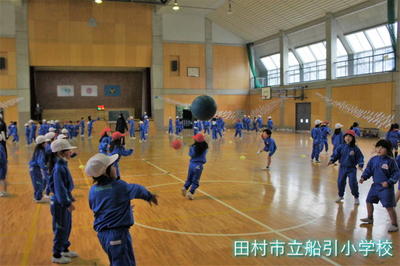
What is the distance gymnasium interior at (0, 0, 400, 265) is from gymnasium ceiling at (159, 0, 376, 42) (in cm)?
16

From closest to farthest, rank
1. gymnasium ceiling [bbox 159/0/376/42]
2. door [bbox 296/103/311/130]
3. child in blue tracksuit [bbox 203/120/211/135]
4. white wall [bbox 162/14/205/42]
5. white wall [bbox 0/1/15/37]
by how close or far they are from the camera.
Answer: gymnasium ceiling [bbox 159/0/376/42] → child in blue tracksuit [bbox 203/120/211/135] → white wall [bbox 0/1/15/37] → door [bbox 296/103/311/130] → white wall [bbox 162/14/205/42]

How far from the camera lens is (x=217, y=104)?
14539 millimetres

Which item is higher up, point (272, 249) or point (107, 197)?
point (107, 197)

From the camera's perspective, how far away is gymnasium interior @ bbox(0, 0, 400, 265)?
566 cm

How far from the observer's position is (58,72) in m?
36.0

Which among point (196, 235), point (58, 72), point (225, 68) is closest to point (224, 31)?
point (225, 68)

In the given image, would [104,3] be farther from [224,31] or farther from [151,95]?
[224,31]

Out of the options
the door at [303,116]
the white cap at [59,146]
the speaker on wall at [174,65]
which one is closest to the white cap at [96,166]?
the white cap at [59,146]

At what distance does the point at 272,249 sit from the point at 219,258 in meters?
0.84

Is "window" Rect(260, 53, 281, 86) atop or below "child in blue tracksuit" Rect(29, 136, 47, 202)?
atop

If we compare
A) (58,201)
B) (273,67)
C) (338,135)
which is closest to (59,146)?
(58,201)

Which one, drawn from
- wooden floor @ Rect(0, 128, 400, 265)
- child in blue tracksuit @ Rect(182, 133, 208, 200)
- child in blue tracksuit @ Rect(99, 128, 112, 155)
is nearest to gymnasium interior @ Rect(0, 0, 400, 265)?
wooden floor @ Rect(0, 128, 400, 265)

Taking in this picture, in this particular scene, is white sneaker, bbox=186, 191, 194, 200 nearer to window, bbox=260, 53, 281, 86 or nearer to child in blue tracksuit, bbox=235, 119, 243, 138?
child in blue tracksuit, bbox=235, 119, 243, 138

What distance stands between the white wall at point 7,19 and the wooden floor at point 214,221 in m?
23.5
